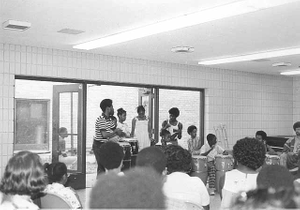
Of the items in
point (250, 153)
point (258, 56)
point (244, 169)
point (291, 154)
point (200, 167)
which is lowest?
point (200, 167)

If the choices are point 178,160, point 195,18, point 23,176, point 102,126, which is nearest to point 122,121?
point 102,126

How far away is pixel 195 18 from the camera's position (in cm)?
412

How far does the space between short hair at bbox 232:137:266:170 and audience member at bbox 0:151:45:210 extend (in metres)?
1.44

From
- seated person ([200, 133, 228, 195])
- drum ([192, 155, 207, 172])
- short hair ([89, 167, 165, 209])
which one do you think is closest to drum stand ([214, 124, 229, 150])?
seated person ([200, 133, 228, 195])

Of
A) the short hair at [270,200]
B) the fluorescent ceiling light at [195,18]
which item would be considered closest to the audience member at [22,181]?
the short hair at [270,200]

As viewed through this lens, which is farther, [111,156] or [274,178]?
[111,156]

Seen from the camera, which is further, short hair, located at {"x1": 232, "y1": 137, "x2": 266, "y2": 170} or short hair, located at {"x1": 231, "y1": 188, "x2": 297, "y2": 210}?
short hair, located at {"x1": 232, "y1": 137, "x2": 266, "y2": 170}

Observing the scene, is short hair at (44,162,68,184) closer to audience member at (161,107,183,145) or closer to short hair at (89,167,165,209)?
short hair at (89,167,165,209)

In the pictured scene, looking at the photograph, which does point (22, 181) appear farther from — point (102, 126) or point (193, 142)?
point (193, 142)

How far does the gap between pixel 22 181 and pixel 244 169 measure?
155 cm

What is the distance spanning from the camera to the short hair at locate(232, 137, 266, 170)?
2.73 m

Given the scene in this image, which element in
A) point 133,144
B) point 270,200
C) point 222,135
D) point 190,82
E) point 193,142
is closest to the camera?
point 270,200

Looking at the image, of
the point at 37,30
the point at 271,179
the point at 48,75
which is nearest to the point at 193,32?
the point at 37,30

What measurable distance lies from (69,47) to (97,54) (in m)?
0.75
